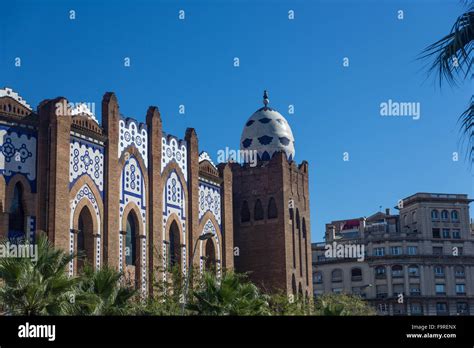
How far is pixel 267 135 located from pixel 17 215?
72.2ft

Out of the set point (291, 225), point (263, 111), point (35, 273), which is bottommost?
point (35, 273)

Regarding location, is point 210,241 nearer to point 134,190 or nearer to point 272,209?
point 272,209

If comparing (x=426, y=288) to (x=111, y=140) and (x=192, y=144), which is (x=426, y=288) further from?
(x=111, y=140)

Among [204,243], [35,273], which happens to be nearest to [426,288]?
[204,243]

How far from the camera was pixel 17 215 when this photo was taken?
28.4 metres

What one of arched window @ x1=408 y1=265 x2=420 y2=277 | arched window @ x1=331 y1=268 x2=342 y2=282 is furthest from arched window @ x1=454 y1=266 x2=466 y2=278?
arched window @ x1=331 y1=268 x2=342 y2=282

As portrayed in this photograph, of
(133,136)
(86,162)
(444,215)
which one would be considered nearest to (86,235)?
(86,162)

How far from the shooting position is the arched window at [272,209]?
4391 centimetres

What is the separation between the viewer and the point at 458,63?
8953mm

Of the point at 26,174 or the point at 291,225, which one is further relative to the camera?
the point at 291,225

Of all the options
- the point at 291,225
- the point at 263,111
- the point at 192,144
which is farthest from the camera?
the point at 263,111

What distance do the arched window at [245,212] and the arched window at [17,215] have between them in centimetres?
1824

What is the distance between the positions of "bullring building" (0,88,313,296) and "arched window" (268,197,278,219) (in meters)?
0.06
